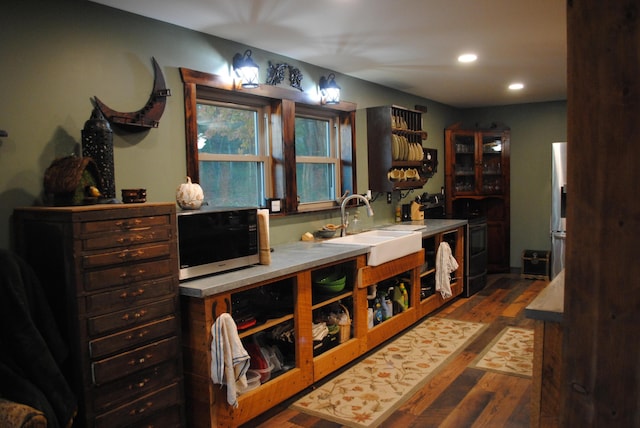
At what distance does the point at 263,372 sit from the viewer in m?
2.83

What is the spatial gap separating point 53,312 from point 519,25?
10.2 feet

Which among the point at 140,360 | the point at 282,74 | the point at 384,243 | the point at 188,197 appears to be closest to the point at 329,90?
the point at 282,74

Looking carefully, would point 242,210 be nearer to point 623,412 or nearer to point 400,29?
point 400,29

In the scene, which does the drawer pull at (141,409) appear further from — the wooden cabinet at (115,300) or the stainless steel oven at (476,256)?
the stainless steel oven at (476,256)

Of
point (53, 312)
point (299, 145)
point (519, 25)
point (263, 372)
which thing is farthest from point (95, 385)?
point (519, 25)

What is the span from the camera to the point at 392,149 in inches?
190

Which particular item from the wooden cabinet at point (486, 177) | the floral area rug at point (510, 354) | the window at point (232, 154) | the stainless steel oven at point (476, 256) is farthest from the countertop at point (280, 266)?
the wooden cabinet at point (486, 177)

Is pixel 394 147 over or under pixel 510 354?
over

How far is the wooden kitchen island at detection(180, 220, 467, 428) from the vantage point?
2439 millimetres

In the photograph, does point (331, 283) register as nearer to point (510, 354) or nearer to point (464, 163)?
point (510, 354)

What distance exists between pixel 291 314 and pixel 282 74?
1.81 metres

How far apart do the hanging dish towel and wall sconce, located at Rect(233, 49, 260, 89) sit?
8.33 ft

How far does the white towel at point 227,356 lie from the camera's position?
238cm

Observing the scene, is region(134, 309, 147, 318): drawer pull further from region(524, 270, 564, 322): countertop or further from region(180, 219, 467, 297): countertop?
region(524, 270, 564, 322): countertop
